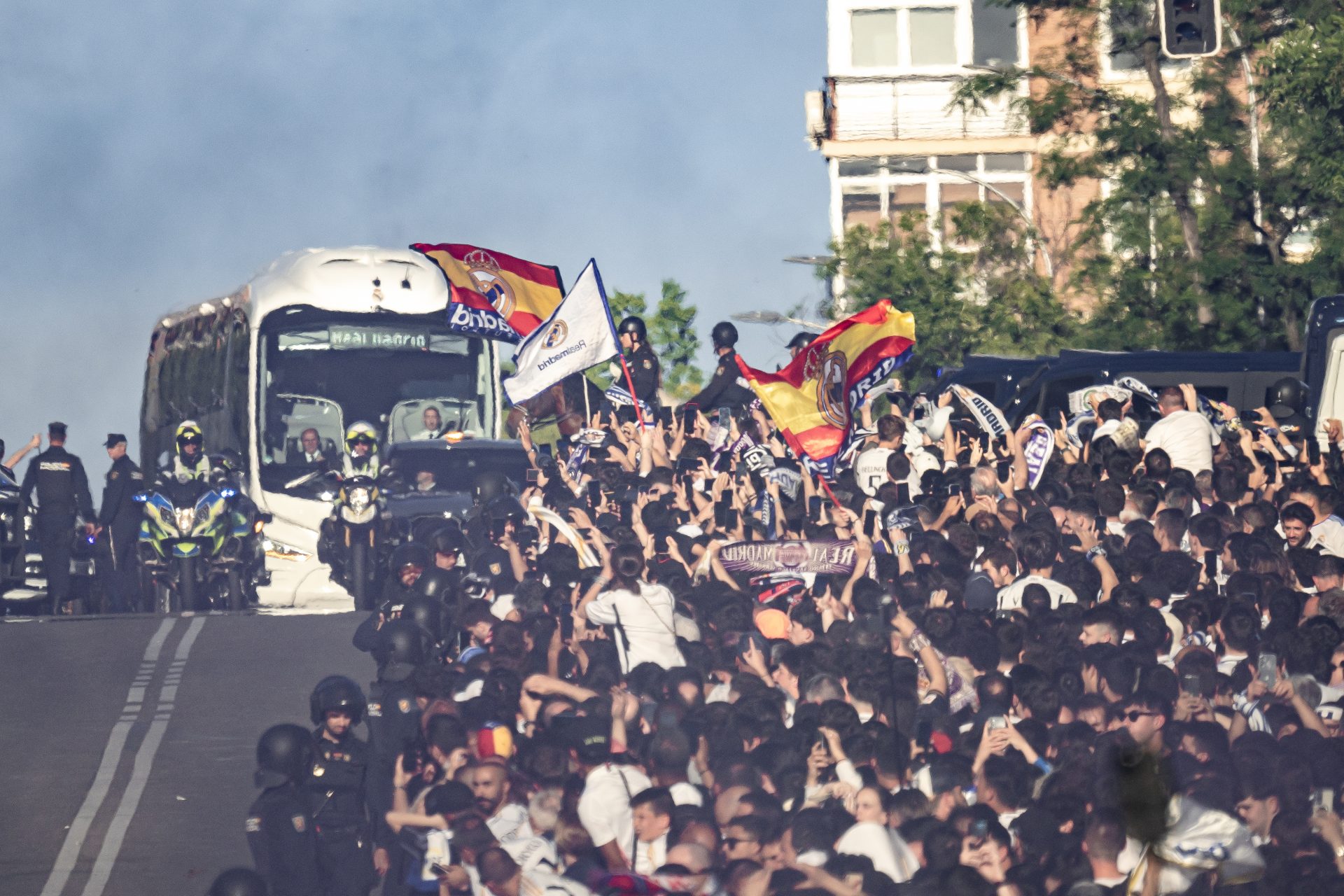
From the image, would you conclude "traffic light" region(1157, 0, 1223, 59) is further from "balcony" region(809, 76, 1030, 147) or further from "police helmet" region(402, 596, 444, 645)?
"balcony" region(809, 76, 1030, 147)

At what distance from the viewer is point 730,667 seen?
10.7 meters

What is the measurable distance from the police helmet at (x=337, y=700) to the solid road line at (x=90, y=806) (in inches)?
86.9

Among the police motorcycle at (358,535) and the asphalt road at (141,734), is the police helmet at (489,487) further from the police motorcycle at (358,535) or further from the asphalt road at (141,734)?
the asphalt road at (141,734)

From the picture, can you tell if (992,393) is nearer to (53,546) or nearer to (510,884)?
(53,546)

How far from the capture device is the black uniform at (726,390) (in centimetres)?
1673

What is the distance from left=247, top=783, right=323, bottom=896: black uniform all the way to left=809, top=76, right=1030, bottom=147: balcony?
34.1m

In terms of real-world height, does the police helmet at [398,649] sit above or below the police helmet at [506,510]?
below

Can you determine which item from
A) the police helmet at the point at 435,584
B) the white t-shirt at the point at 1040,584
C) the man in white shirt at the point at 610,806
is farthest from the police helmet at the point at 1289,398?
the man in white shirt at the point at 610,806

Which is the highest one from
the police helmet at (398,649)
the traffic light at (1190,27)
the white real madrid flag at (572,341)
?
the traffic light at (1190,27)

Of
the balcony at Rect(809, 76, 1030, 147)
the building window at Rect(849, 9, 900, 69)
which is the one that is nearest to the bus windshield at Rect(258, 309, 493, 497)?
the balcony at Rect(809, 76, 1030, 147)

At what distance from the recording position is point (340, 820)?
9.00 m

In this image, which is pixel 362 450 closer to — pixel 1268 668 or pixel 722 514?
pixel 722 514

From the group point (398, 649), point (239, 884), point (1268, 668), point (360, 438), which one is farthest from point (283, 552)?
point (1268, 668)

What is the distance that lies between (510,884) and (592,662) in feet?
10.4
